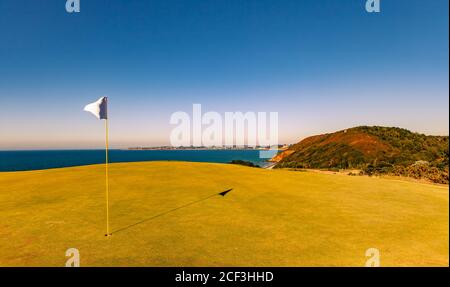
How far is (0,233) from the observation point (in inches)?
357

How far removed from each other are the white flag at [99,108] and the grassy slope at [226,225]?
4.14 metres

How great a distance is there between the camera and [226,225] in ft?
31.8

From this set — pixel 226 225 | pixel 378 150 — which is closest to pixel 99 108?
pixel 226 225

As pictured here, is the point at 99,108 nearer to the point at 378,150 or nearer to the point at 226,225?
the point at 226,225

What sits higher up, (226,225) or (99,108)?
(99,108)

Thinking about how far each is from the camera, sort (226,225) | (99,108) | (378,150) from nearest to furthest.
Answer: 1. (99,108)
2. (226,225)
3. (378,150)

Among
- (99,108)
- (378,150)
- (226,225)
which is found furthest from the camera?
(378,150)

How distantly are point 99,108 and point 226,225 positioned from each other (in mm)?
6268

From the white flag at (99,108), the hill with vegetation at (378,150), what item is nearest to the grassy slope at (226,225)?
the white flag at (99,108)

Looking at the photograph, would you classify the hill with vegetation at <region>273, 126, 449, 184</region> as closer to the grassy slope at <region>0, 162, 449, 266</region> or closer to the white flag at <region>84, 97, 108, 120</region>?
the grassy slope at <region>0, 162, 449, 266</region>

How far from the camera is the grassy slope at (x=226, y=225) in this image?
7102 millimetres

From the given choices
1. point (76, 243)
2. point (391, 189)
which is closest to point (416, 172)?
point (391, 189)
